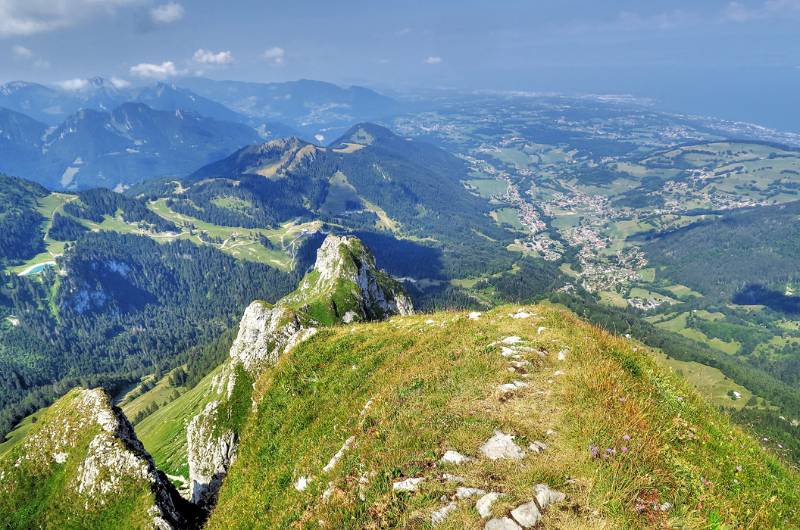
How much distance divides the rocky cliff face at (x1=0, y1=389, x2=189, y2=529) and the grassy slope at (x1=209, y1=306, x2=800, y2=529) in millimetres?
9479

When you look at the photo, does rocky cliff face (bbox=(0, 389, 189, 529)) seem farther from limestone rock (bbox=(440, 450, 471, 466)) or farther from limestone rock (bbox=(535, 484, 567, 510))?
limestone rock (bbox=(535, 484, 567, 510))

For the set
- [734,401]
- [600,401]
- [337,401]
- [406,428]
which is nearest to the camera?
[600,401]

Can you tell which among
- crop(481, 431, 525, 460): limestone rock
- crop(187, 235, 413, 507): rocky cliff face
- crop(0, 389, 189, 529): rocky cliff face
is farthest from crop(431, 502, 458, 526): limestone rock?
crop(0, 389, 189, 529): rocky cliff face

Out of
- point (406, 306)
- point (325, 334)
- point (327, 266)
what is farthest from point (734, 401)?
point (325, 334)

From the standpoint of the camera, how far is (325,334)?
2870 cm

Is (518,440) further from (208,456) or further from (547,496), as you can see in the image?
(208,456)

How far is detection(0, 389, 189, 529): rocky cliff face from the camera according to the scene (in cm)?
2492

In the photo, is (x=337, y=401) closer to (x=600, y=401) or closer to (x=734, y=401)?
(x=600, y=401)

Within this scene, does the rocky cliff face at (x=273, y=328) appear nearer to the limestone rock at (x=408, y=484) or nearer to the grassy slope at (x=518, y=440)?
the grassy slope at (x=518, y=440)

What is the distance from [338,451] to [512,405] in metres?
6.51

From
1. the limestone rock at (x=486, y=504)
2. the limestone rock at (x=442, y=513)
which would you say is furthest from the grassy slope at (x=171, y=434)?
the limestone rock at (x=486, y=504)

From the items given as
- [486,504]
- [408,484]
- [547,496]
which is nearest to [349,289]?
[408,484]

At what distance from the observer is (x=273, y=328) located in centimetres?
4591

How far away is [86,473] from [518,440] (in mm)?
31391
